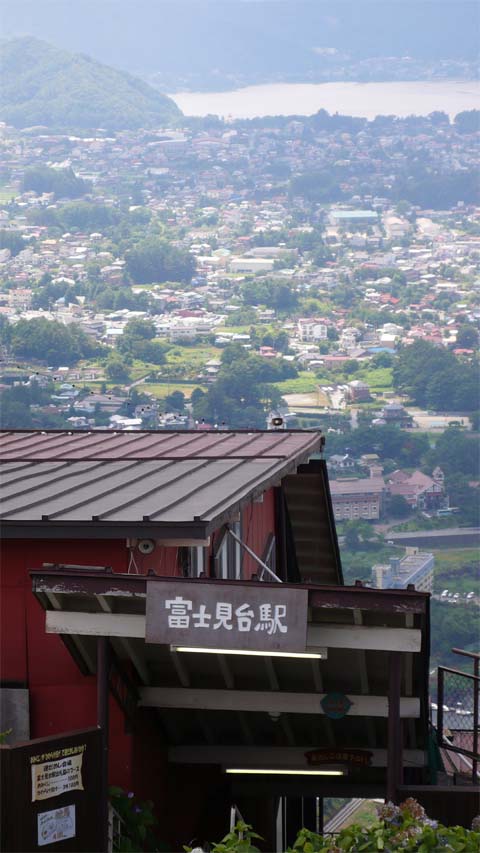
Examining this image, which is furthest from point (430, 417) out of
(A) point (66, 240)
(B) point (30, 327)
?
(A) point (66, 240)

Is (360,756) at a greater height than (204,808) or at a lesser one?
greater

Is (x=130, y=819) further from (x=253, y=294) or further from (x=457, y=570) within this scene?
(x=253, y=294)

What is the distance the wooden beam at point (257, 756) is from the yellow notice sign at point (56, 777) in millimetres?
1916

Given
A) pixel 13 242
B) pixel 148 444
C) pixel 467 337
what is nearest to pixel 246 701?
pixel 148 444

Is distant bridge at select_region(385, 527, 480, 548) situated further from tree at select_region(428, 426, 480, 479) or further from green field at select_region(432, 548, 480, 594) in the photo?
tree at select_region(428, 426, 480, 479)

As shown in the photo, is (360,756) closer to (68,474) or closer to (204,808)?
(204,808)

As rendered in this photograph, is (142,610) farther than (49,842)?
Yes

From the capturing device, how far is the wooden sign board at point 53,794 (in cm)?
482

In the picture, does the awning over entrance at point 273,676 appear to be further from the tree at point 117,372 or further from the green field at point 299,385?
the green field at point 299,385

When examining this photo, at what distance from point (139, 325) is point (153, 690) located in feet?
385

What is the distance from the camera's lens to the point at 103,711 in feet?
18.3

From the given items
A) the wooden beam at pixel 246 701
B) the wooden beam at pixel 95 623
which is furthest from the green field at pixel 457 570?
the wooden beam at pixel 95 623

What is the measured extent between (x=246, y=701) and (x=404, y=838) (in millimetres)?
2217

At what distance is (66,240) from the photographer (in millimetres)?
162000
